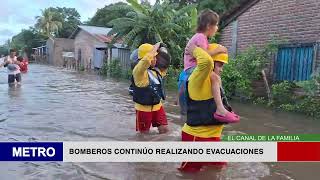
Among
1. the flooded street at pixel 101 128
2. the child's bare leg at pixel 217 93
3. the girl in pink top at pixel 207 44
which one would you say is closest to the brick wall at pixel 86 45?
the flooded street at pixel 101 128

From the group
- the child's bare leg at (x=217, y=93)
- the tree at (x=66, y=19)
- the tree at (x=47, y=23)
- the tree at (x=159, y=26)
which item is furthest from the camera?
the tree at (x=66, y=19)

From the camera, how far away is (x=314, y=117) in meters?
10.3

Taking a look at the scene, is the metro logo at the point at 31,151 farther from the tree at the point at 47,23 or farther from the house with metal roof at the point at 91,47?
the tree at the point at 47,23

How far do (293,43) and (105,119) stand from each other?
254 inches

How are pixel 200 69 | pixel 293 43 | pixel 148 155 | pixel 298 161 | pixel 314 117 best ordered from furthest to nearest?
pixel 293 43, pixel 314 117, pixel 298 161, pixel 148 155, pixel 200 69

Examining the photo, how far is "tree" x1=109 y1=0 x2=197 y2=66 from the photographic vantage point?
20.0 meters

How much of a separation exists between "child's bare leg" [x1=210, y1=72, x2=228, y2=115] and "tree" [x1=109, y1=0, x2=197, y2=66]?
619 inches

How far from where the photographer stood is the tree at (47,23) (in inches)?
2307

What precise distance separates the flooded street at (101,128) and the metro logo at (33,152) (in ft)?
0.67

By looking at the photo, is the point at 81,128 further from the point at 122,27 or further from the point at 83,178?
the point at 122,27

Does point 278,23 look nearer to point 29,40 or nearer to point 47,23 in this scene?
point 47,23

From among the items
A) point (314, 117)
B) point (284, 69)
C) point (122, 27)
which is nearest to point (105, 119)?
point (314, 117)

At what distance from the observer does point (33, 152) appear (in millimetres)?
5043

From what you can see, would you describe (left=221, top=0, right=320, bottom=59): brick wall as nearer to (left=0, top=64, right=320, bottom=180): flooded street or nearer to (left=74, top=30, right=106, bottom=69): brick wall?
(left=0, top=64, right=320, bottom=180): flooded street
